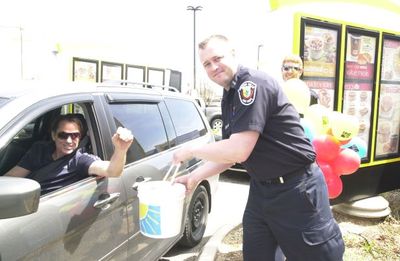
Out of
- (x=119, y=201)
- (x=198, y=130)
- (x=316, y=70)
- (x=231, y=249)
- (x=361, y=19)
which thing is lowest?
(x=231, y=249)

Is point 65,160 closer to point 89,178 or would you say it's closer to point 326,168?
point 89,178

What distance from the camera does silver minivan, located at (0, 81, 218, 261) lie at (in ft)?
6.38

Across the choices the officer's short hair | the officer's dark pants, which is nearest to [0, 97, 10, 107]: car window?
the officer's short hair

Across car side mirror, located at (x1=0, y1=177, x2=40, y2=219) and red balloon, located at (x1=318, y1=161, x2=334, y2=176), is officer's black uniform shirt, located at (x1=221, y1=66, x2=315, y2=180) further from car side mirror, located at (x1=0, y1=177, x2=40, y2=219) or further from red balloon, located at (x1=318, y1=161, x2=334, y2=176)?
red balloon, located at (x1=318, y1=161, x2=334, y2=176)

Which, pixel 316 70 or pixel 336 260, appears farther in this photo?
pixel 316 70

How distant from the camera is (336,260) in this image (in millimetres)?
2330

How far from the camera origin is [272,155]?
2.25m

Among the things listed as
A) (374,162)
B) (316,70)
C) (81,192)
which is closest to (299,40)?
(316,70)

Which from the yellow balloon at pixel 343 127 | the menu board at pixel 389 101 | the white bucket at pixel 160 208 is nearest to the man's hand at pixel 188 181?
the white bucket at pixel 160 208

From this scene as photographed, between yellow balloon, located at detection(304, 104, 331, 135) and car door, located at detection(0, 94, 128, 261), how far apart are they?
1.73 m

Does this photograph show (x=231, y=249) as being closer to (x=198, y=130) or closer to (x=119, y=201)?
(x=198, y=130)

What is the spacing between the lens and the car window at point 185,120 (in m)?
4.05

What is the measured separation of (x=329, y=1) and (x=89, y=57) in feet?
32.6

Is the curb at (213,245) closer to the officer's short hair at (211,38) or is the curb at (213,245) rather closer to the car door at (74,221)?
the car door at (74,221)
